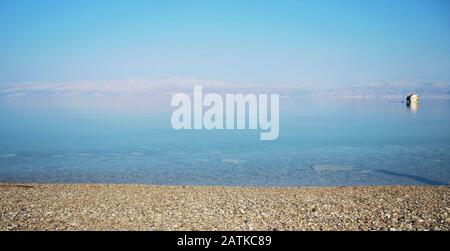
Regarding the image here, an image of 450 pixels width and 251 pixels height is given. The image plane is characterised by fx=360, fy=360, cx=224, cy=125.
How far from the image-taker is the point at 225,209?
1323 centimetres

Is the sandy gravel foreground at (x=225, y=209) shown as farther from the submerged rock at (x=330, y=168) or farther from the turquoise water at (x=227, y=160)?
the submerged rock at (x=330, y=168)

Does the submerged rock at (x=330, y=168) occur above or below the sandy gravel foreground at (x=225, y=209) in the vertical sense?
below

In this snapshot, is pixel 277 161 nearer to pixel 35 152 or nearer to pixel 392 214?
pixel 392 214

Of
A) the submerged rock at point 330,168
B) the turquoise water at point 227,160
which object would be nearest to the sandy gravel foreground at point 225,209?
the turquoise water at point 227,160

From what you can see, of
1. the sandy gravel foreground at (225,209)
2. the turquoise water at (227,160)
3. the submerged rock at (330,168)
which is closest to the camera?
the sandy gravel foreground at (225,209)

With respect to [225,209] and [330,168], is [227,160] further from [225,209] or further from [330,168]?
[225,209]

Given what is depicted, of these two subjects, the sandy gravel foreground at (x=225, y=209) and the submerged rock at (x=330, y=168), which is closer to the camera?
the sandy gravel foreground at (x=225, y=209)

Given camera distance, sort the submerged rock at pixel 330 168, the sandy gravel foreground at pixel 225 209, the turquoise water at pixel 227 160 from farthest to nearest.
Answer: the submerged rock at pixel 330 168, the turquoise water at pixel 227 160, the sandy gravel foreground at pixel 225 209

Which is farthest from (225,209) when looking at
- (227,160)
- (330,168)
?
(227,160)

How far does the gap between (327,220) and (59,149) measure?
29.8 metres

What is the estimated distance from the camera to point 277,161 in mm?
28891

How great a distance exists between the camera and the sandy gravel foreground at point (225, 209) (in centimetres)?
1137

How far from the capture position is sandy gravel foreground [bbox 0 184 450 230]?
37.3 feet
